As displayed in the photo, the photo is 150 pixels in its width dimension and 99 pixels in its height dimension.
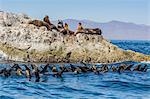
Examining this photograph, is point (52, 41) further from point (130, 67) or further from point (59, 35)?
point (130, 67)

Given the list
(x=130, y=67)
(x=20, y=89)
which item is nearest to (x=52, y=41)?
(x=130, y=67)

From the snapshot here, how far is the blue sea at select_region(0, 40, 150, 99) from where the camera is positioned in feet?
69.7

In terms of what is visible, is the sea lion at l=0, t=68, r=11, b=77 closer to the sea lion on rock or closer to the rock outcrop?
the rock outcrop

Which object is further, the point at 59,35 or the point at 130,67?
the point at 59,35

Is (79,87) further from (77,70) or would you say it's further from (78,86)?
(77,70)

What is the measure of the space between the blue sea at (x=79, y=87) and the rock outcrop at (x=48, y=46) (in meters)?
6.09

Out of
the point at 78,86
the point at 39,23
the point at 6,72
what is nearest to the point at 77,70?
the point at 6,72

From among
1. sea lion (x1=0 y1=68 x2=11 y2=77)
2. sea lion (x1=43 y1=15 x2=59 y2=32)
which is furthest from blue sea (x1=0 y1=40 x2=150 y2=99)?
sea lion (x1=43 y1=15 x2=59 y2=32)

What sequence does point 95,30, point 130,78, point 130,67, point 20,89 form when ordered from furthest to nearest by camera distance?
point 95,30 < point 130,67 < point 130,78 < point 20,89

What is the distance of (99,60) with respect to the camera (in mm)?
36375

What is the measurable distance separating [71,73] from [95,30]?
11.2 meters

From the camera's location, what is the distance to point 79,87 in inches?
957

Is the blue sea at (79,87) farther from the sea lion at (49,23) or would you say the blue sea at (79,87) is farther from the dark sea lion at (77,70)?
the sea lion at (49,23)

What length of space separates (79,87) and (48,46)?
1204 cm
